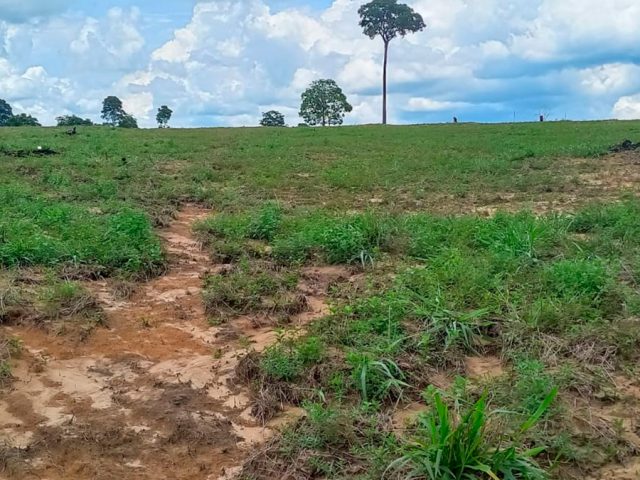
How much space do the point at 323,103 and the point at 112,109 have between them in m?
17.9

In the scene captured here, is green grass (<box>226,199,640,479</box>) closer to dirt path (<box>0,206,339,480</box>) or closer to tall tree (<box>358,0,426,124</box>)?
dirt path (<box>0,206,339,480</box>)

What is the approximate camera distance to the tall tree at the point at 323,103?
158ft

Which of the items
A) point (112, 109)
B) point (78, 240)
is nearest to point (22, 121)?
point (112, 109)

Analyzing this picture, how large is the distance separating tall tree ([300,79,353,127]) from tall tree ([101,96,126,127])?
1549cm

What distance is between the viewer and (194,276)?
20.1 ft

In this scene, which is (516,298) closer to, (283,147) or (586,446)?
(586,446)

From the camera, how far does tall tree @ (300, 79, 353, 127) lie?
4812 cm

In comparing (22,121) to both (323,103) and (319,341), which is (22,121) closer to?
(323,103)

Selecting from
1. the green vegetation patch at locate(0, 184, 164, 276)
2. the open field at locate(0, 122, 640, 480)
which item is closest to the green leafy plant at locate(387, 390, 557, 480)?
the open field at locate(0, 122, 640, 480)

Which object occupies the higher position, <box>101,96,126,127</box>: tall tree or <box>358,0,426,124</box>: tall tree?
<box>358,0,426,124</box>: tall tree

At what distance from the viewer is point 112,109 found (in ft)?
170

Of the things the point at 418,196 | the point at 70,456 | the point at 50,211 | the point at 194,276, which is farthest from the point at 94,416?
the point at 418,196

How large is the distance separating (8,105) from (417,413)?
55441 millimetres

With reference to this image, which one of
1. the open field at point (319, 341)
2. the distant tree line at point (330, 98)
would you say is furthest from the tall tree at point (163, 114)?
the open field at point (319, 341)
